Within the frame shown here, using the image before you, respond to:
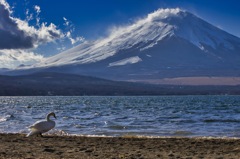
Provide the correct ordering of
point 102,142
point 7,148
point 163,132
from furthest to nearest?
point 163,132
point 102,142
point 7,148

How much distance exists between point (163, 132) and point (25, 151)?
1513 centimetres

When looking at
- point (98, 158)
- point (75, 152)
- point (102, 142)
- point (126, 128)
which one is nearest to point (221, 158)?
point (98, 158)

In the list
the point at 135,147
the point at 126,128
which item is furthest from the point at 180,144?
the point at 126,128

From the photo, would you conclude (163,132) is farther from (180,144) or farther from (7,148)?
(7,148)

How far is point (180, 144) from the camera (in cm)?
1998

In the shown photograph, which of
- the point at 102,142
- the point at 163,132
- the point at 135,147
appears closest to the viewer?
the point at 135,147

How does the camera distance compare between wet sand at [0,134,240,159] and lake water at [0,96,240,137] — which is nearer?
wet sand at [0,134,240,159]

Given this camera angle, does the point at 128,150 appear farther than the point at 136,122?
No

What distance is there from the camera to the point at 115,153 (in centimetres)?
1658

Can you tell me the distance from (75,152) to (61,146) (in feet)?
8.20

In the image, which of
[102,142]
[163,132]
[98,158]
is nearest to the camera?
[98,158]

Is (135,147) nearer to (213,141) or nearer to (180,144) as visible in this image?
(180,144)

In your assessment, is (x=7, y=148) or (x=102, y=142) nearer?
(x=7, y=148)

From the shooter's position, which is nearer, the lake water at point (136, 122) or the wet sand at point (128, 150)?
the wet sand at point (128, 150)
